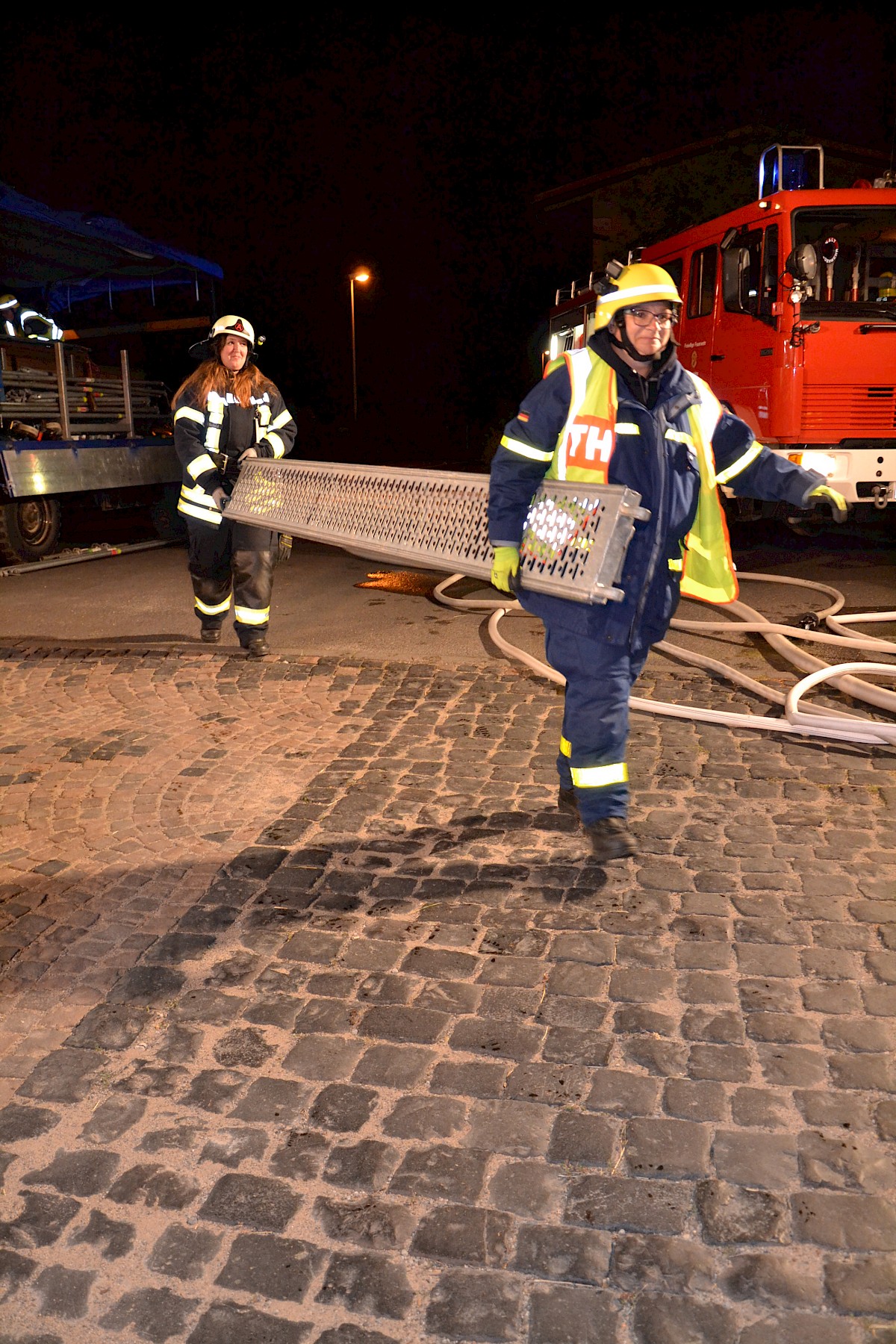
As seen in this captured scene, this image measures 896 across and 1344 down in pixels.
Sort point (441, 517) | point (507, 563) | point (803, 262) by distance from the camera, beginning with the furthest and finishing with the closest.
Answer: point (803, 262) → point (441, 517) → point (507, 563)

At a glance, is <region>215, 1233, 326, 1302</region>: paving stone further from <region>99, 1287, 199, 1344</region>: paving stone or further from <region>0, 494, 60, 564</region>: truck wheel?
<region>0, 494, 60, 564</region>: truck wheel

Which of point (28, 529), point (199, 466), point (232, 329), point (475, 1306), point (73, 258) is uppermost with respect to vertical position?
point (73, 258)

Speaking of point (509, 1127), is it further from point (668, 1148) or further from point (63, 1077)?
point (63, 1077)

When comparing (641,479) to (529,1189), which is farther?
(641,479)

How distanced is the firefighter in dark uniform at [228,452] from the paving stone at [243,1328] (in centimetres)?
475

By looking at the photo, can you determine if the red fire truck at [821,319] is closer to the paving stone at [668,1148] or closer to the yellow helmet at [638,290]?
the yellow helmet at [638,290]

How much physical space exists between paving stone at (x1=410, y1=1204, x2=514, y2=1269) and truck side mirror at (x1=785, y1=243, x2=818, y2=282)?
8081mm

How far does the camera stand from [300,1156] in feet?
7.27

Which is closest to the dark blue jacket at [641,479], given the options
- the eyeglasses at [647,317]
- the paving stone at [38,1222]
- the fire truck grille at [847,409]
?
the eyeglasses at [647,317]

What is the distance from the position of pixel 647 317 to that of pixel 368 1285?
113 inches

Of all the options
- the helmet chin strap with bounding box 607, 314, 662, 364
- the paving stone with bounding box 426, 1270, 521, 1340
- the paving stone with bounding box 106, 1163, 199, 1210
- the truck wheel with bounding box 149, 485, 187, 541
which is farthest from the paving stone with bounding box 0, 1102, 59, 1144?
the truck wheel with bounding box 149, 485, 187, 541

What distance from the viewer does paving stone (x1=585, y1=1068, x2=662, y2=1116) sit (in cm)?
234

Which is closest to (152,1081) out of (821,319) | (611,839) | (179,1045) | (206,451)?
(179,1045)

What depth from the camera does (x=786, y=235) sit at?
888 centimetres
